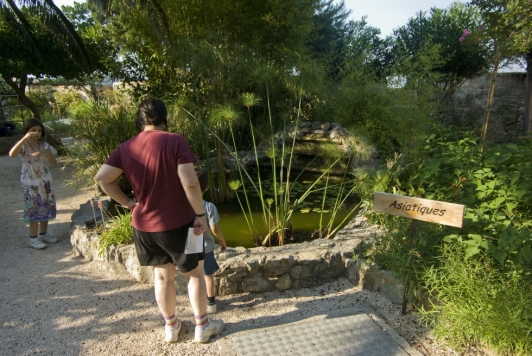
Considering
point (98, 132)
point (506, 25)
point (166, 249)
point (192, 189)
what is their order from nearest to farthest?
point (192, 189) → point (166, 249) → point (98, 132) → point (506, 25)

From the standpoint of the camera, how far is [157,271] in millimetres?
1979

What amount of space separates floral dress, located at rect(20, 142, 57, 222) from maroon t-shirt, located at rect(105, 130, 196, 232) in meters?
2.09

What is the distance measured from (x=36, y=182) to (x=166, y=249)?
2.31 meters

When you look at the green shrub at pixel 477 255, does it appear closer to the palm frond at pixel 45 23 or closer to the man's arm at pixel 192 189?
the man's arm at pixel 192 189

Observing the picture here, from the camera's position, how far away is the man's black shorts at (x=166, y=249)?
1.84 m

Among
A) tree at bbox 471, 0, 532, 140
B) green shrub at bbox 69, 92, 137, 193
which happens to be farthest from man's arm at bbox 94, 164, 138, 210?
tree at bbox 471, 0, 532, 140

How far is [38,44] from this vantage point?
6715 millimetres

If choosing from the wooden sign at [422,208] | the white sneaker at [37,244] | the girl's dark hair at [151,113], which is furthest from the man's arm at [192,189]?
the white sneaker at [37,244]

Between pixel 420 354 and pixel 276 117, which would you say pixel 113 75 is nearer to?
pixel 276 117

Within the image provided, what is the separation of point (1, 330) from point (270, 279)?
5.67 ft

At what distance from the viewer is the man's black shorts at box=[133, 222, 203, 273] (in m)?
1.84

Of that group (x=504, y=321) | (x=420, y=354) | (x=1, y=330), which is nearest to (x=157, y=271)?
(x=1, y=330)

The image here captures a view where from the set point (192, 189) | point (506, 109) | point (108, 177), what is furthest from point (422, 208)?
point (506, 109)

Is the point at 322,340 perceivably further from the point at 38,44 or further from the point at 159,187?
the point at 38,44
